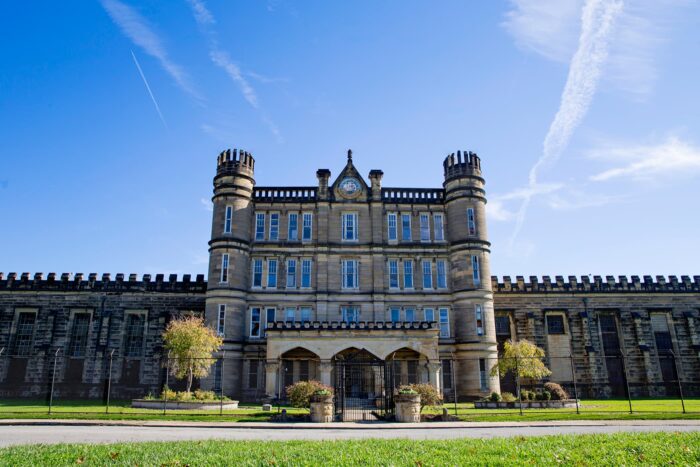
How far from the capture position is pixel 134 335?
4347 cm

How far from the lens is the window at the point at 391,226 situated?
43344 mm

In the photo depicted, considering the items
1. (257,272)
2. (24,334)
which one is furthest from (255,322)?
(24,334)

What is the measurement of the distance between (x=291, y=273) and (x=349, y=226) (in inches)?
252

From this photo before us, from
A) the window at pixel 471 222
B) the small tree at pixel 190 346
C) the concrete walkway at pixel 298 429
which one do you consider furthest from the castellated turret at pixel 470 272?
the small tree at pixel 190 346

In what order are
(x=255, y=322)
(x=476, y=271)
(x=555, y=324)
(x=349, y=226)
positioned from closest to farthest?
(x=255, y=322), (x=476, y=271), (x=349, y=226), (x=555, y=324)

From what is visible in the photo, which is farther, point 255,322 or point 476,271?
point 476,271

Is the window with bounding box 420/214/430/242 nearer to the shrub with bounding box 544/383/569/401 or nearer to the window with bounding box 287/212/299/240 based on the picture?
the window with bounding box 287/212/299/240

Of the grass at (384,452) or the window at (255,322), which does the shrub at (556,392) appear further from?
the window at (255,322)

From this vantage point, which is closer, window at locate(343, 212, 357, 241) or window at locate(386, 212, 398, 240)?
window at locate(343, 212, 357, 241)

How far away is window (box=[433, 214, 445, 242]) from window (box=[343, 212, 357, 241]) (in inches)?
276

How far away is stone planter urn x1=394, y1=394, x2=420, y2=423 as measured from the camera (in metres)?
22.8

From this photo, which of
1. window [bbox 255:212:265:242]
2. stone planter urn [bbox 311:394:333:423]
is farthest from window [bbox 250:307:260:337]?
stone planter urn [bbox 311:394:333:423]

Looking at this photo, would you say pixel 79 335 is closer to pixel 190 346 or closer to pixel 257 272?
pixel 257 272

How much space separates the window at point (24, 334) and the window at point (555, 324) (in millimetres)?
45144
